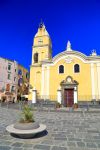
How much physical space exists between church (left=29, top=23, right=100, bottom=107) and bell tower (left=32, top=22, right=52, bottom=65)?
4.82 feet

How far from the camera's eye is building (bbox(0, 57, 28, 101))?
3547cm

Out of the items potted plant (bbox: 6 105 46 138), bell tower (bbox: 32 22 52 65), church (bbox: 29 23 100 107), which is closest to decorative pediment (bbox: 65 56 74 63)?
church (bbox: 29 23 100 107)

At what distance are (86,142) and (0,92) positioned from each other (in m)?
31.7

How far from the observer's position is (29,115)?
250 inches

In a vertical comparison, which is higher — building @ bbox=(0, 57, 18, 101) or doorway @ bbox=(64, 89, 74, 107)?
building @ bbox=(0, 57, 18, 101)

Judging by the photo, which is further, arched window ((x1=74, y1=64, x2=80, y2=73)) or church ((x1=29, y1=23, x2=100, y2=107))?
arched window ((x1=74, y1=64, x2=80, y2=73))

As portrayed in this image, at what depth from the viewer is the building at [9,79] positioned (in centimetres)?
3547

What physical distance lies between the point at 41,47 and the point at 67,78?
30.6 feet

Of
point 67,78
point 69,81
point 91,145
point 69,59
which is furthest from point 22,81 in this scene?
point 91,145

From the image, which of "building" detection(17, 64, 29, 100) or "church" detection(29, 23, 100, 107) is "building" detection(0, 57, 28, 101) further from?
"church" detection(29, 23, 100, 107)

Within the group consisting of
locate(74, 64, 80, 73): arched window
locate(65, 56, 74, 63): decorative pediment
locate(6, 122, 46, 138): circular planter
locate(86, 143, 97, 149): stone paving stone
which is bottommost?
locate(86, 143, 97, 149): stone paving stone

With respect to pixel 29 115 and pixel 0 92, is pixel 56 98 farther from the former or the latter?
pixel 29 115

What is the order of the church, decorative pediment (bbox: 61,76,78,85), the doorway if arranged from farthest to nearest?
decorative pediment (bbox: 61,76,78,85)
the doorway
the church

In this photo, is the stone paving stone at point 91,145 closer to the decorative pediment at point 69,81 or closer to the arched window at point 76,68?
the decorative pediment at point 69,81
